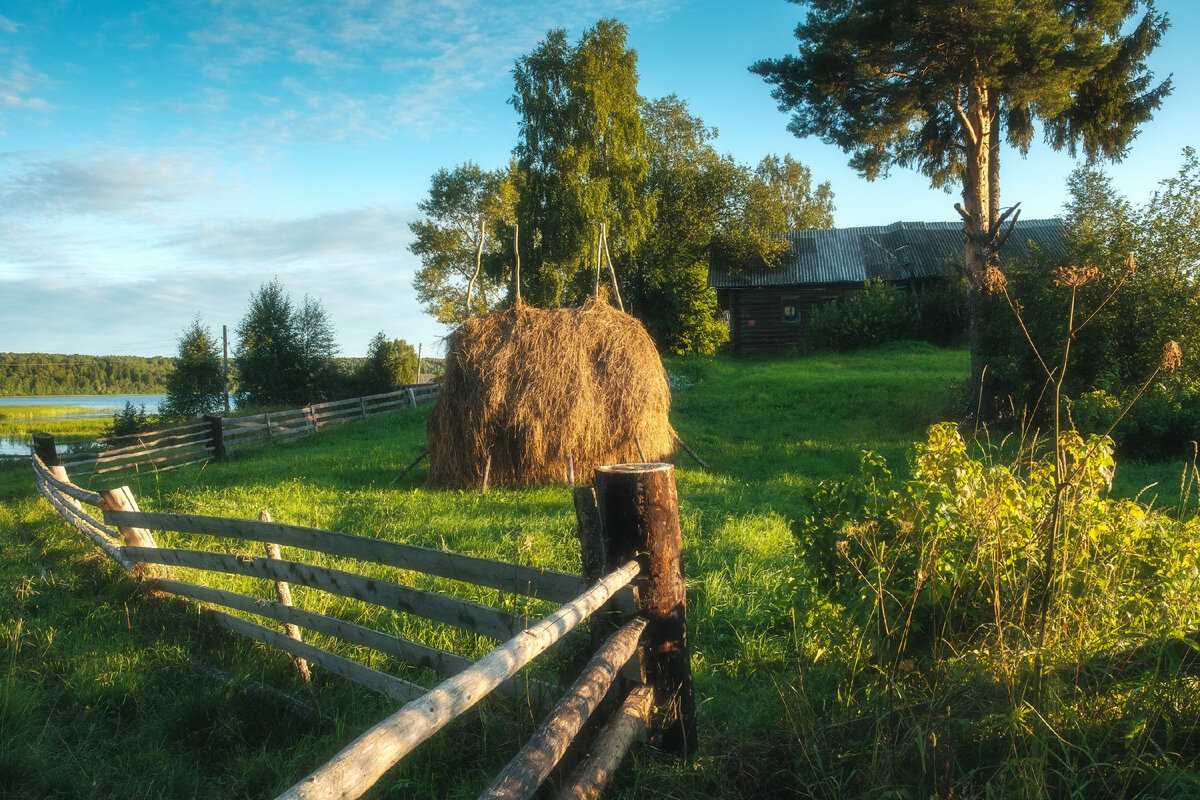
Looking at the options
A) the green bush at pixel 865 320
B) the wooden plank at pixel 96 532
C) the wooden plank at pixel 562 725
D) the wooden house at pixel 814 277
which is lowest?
the wooden plank at pixel 96 532

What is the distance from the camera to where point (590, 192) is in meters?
28.8

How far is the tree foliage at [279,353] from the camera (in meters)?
29.3

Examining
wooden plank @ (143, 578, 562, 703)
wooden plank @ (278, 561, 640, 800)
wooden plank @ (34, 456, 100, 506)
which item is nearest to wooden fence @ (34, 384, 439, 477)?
wooden plank @ (34, 456, 100, 506)

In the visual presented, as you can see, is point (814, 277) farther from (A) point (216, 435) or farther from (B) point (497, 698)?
(B) point (497, 698)

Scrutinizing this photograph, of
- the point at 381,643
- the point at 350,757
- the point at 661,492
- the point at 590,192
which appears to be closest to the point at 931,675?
the point at 661,492

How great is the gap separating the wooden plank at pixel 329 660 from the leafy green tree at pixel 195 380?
87.6 feet

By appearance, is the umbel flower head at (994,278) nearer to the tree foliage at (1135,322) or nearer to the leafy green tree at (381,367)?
the tree foliage at (1135,322)

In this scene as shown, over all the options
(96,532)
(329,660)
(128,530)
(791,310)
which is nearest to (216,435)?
(96,532)

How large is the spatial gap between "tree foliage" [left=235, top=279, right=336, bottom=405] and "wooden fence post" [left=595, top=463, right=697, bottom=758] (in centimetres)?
2939

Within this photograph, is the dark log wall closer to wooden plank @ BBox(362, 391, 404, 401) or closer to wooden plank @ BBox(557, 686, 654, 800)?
wooden plank @ BBox(362, 391, 404, 401)

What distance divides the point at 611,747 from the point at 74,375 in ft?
Answer: 221

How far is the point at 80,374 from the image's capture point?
57.2 metres

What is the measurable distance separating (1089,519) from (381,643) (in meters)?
3.38

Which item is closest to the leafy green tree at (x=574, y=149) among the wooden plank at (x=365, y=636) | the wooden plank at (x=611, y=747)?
the wooden plank at (x=365, y=636)
